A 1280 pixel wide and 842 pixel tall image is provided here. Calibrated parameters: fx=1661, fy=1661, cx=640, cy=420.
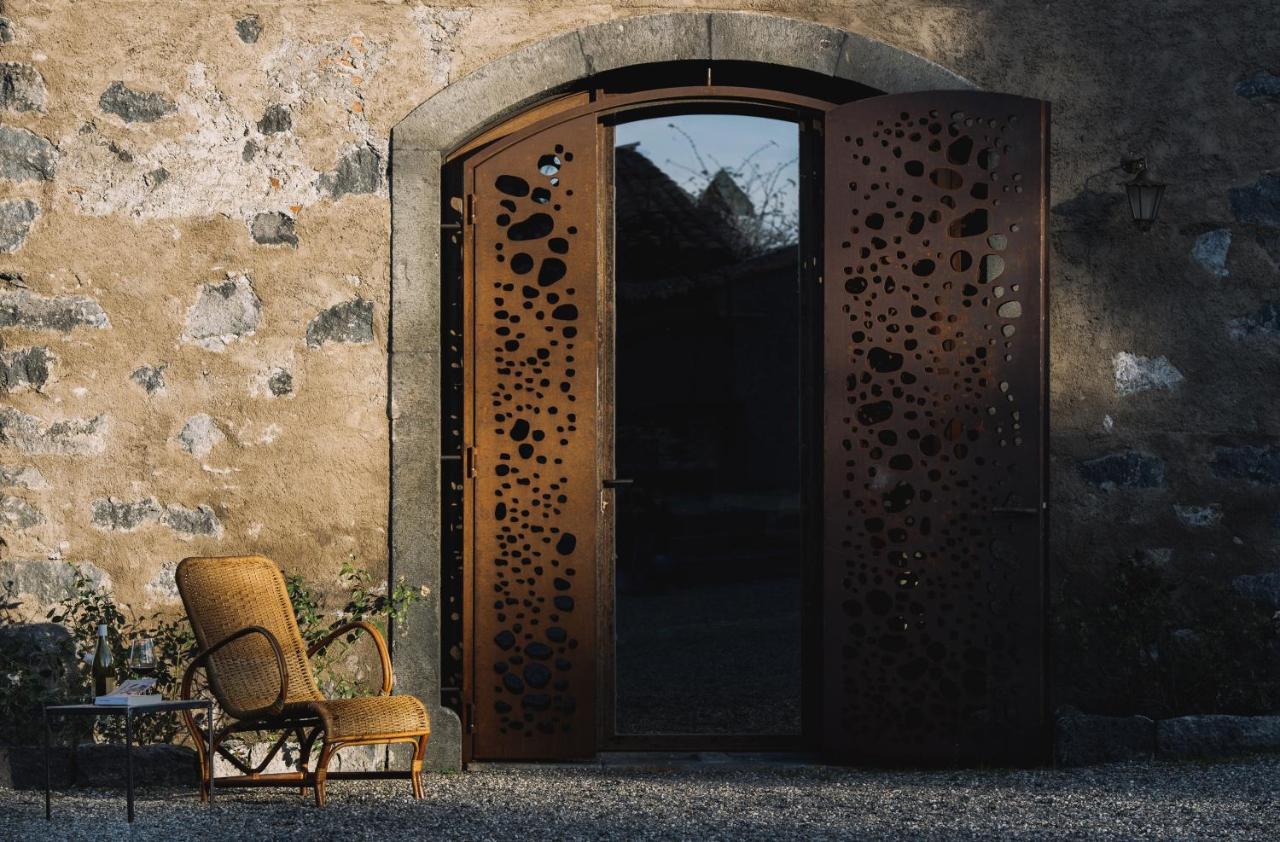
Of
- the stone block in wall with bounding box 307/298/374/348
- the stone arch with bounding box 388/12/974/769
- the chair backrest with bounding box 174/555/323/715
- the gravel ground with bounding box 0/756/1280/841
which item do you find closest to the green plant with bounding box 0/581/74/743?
the gravel ground with bounding box 0/756/1280/841

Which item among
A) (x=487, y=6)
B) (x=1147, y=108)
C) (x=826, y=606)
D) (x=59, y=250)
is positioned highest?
(x=487, y=6)

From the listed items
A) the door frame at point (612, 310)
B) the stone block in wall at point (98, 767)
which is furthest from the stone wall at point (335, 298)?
the stone block in wall at point (98, 767)

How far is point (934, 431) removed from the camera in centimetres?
556

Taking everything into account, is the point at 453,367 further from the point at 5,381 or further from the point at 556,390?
the point at 5,381

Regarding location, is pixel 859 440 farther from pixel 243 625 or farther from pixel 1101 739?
pixel 243 625

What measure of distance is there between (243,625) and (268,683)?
0.20 meters

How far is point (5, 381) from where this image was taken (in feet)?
18.2

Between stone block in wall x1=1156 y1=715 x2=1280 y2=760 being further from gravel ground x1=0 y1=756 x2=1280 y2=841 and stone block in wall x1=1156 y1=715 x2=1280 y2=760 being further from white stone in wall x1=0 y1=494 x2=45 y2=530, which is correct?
white stone in wall x1=0 y1=494 x2=45 y2=530

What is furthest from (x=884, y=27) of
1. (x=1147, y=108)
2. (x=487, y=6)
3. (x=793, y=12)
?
(x=487, y=6)

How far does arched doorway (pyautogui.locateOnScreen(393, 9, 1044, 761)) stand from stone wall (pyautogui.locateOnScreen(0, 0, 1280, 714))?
20 cm

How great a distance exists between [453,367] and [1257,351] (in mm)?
2727

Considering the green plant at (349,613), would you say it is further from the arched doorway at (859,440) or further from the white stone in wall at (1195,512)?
the white stone in wall at (1195,512)

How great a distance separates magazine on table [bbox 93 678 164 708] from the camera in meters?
4.70

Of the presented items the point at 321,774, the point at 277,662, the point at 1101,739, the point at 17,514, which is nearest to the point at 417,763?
the point at 321,774
